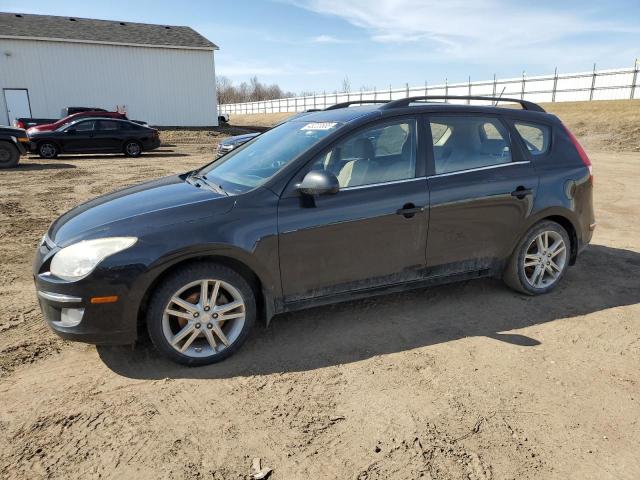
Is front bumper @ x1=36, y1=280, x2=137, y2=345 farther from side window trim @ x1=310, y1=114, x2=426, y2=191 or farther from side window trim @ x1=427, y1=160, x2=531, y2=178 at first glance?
side window trim @ x1=427, y1=160, x2=531, y2=178

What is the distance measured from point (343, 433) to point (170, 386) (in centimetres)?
118

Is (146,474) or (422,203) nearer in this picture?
(146,474)

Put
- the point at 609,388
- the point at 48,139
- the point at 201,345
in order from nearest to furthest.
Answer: the point at 609,388 → the point at 201,345 → the point at 48,139

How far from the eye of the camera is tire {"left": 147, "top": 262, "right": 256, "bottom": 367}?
315 cm

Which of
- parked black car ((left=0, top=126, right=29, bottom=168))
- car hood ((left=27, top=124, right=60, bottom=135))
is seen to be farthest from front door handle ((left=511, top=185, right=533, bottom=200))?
car hood ((left=27, top=124, right=60, bottom=135))

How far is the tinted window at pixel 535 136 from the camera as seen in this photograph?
443 centimetres

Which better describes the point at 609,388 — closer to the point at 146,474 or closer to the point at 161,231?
the point at 146,474

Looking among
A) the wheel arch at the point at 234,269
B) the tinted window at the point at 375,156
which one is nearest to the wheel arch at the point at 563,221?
the tinted window at the point at 375,156

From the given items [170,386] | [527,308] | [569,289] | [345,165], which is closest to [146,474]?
[170,386]

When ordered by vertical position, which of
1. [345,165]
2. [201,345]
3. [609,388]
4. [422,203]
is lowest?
[609,388]

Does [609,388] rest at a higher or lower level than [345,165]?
lower

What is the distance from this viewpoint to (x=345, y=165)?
12.2 ft

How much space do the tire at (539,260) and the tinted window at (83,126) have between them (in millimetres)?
16543

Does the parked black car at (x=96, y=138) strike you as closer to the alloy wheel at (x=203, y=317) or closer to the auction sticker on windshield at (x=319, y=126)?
the auction sticker on windshield at (x=319, y=126)
